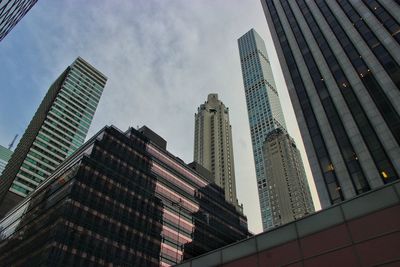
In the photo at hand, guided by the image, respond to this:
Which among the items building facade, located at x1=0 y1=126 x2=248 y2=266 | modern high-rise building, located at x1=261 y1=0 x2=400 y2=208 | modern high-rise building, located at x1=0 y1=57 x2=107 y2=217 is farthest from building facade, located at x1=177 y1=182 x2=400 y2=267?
modern high-rise building, located at x1=0 y1=57 x2=107 y2=217

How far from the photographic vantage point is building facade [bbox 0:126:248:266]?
7156 cm

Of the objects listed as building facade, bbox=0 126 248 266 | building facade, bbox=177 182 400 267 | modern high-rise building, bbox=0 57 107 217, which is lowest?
building facade, bbox=177 182 400 267

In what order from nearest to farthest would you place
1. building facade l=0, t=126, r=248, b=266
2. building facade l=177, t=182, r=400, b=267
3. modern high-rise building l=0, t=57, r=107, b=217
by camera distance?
building facade l=177, t=182, r=400, b=267 → building facade l=0, t=126, r=248, b=266 → modern high-rise building l=0, t=57, r=107, b=217

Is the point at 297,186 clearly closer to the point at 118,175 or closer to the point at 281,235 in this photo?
the point at 118,175

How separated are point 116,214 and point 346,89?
5367cm

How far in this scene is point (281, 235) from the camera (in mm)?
18734

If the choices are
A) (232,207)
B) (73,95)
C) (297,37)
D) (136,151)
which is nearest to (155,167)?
(136,151)

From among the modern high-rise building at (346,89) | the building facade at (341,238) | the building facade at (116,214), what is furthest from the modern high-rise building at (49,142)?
the building facade at (341,238)

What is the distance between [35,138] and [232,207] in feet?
323

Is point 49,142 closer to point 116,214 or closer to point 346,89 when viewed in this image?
point 116,214

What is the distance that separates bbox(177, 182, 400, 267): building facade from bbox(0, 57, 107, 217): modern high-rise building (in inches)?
5610

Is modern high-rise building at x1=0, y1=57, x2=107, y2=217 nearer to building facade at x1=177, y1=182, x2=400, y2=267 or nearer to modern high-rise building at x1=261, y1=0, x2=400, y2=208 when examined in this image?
modern high-rise building at x1=261, y1=0, x2=400, y2=208

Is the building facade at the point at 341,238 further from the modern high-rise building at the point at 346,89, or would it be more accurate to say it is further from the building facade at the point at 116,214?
the building facade at the point at 116,214

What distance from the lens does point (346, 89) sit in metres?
57.0
